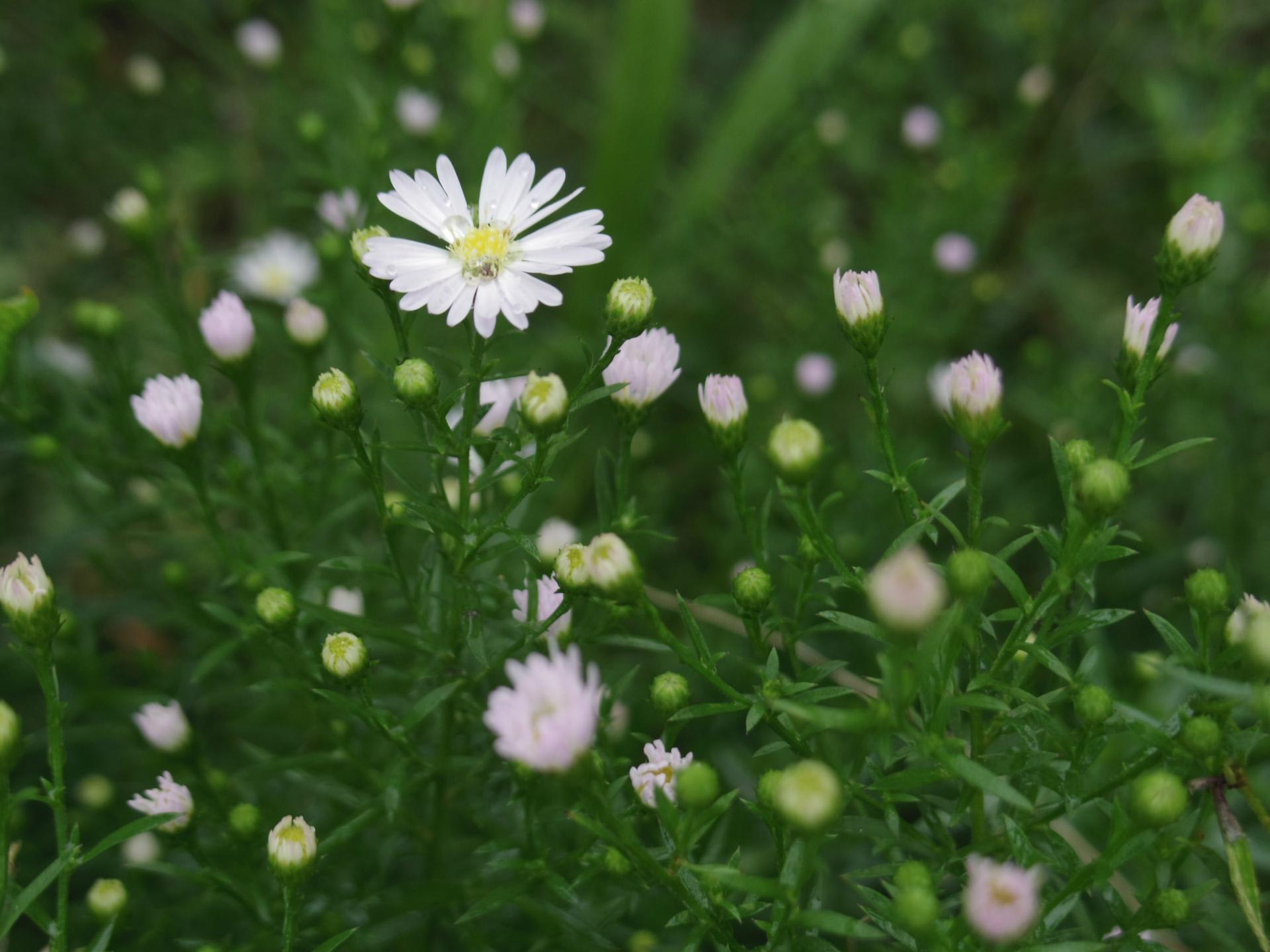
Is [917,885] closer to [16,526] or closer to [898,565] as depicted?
[898,565]

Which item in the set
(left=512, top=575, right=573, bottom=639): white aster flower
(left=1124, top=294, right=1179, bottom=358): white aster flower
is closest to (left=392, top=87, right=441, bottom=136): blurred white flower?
(left=512, top=575, right=573, bottom=639): white aster flower

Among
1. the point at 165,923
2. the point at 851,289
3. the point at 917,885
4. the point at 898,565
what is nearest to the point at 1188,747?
the point at 917,885

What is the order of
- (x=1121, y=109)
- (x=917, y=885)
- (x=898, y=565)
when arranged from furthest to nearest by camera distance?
(x=1121, y=109)
(x=917, y=885)
(x=898, y=565)

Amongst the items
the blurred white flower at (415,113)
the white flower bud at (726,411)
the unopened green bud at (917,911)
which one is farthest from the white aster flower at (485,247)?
the blurred white flower at (415,113)

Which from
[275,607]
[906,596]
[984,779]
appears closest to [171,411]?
[275,607]

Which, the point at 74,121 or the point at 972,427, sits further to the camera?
the point at 74,121

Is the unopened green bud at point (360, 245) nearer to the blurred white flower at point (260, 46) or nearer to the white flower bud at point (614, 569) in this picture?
the white flower bud at point (614, 569)

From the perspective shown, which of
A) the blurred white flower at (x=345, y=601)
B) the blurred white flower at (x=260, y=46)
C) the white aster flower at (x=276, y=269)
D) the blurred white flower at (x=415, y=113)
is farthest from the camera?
the white aster flower at (x=276, y=269)
